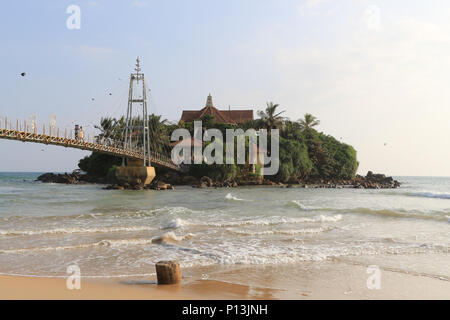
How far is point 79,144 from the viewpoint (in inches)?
1272

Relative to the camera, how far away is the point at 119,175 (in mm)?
38750

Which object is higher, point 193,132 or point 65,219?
point 193,132

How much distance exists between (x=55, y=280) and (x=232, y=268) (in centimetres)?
322

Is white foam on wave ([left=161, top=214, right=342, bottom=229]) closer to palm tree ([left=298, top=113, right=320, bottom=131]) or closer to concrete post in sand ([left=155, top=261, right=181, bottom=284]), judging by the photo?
concrete post in sand ([left=155, top=261, right=181, bottom=284])

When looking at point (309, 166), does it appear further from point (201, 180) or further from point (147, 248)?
point (147, 248)

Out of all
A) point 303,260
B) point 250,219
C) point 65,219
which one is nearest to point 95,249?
point 303,260

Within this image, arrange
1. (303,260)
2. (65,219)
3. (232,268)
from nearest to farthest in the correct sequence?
(232,268), (303,260), (65,219)

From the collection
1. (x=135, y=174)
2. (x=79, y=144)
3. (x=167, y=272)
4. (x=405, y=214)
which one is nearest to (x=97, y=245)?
(x=167, y=272)

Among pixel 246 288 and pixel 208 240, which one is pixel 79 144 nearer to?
pixel 208 240

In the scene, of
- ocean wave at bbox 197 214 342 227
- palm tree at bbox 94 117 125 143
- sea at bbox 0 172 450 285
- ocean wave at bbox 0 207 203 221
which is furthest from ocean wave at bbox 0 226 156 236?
palm tree at bbox 94 117 125 143

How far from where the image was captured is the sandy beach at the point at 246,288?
5609 millimetres

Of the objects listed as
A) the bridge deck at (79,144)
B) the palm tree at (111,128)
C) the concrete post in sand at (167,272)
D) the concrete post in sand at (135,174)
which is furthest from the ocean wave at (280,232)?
the palm tree at (111,128)

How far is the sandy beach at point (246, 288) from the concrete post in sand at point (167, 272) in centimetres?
12

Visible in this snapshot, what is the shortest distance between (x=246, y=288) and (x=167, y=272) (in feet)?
4.22
